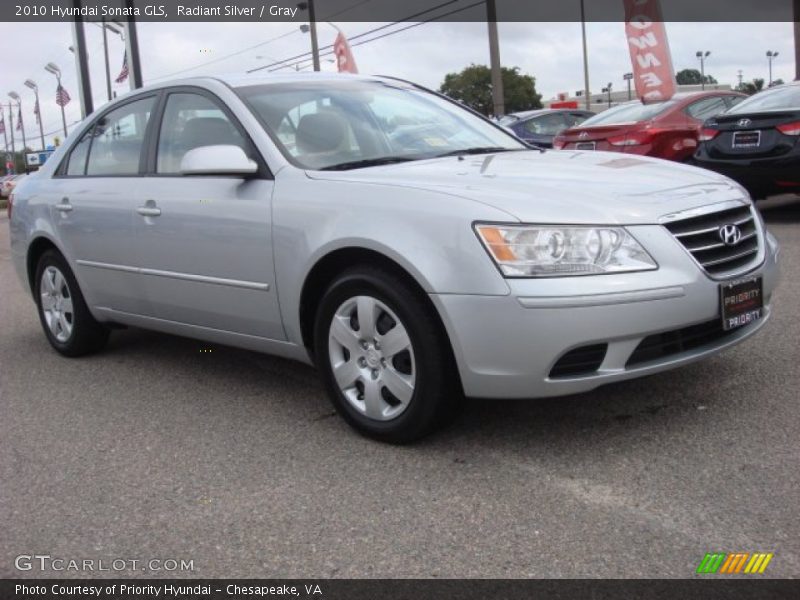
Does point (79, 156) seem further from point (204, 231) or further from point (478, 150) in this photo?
point (478, 150)

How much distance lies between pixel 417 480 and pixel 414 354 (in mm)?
469

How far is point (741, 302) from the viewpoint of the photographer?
11.3 ft

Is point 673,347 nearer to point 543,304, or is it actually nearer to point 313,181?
point 543,304

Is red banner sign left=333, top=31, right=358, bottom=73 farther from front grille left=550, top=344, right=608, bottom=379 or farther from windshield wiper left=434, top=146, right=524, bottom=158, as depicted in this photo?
front grille left=550, top=344, right=608, bottom=379

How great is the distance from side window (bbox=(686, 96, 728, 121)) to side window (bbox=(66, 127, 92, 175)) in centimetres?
759

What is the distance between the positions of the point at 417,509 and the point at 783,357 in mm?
2290

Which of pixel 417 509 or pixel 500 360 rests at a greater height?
pixel 500 360

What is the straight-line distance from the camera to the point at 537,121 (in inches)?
587

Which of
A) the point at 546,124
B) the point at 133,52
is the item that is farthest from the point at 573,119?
the point at 133,52

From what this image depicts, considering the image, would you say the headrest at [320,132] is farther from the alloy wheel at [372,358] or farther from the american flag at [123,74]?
the american flag at [123,74]

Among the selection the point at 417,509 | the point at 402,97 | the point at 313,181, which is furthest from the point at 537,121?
the point at 417,509

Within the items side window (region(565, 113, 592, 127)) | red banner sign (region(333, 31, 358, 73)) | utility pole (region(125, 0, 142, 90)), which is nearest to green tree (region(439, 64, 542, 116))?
red banner sign (region(333, 31, 358, 73))

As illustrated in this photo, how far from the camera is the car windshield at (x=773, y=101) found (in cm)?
866

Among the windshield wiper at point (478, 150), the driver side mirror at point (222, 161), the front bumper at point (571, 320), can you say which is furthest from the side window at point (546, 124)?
the front bumper at point (571, 320)
